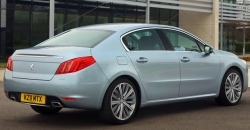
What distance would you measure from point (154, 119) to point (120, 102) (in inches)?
33.4

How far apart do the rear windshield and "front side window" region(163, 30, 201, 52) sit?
1163 mm

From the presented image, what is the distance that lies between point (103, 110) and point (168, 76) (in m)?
1.36

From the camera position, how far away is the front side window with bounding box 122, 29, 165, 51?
6.99 m

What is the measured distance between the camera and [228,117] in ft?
24.0

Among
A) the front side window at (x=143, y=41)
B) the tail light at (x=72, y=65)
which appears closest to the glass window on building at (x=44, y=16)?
the front side window at (x=143, y=41)

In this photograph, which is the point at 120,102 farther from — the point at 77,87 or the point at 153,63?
the point at 153,63

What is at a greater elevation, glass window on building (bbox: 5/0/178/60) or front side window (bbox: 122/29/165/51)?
glass window on building (bbox: 5/0/178/60)

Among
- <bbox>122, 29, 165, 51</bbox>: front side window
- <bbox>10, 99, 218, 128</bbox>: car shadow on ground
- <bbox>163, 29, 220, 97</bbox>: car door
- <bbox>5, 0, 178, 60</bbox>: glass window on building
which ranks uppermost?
<bbox>5, 0, 178, 60</bbox>: glass window on building

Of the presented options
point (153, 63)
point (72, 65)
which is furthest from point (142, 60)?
point (72, 65)

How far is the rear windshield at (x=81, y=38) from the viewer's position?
6.75 metres

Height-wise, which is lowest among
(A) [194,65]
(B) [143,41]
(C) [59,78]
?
(C) [59,78]

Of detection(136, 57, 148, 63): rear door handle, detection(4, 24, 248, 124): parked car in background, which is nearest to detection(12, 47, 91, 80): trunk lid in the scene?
detection(4, 24, 248, 124): parked car in background

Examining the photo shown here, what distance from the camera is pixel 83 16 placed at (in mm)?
28656

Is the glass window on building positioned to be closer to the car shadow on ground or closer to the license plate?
the car shadow on ground
